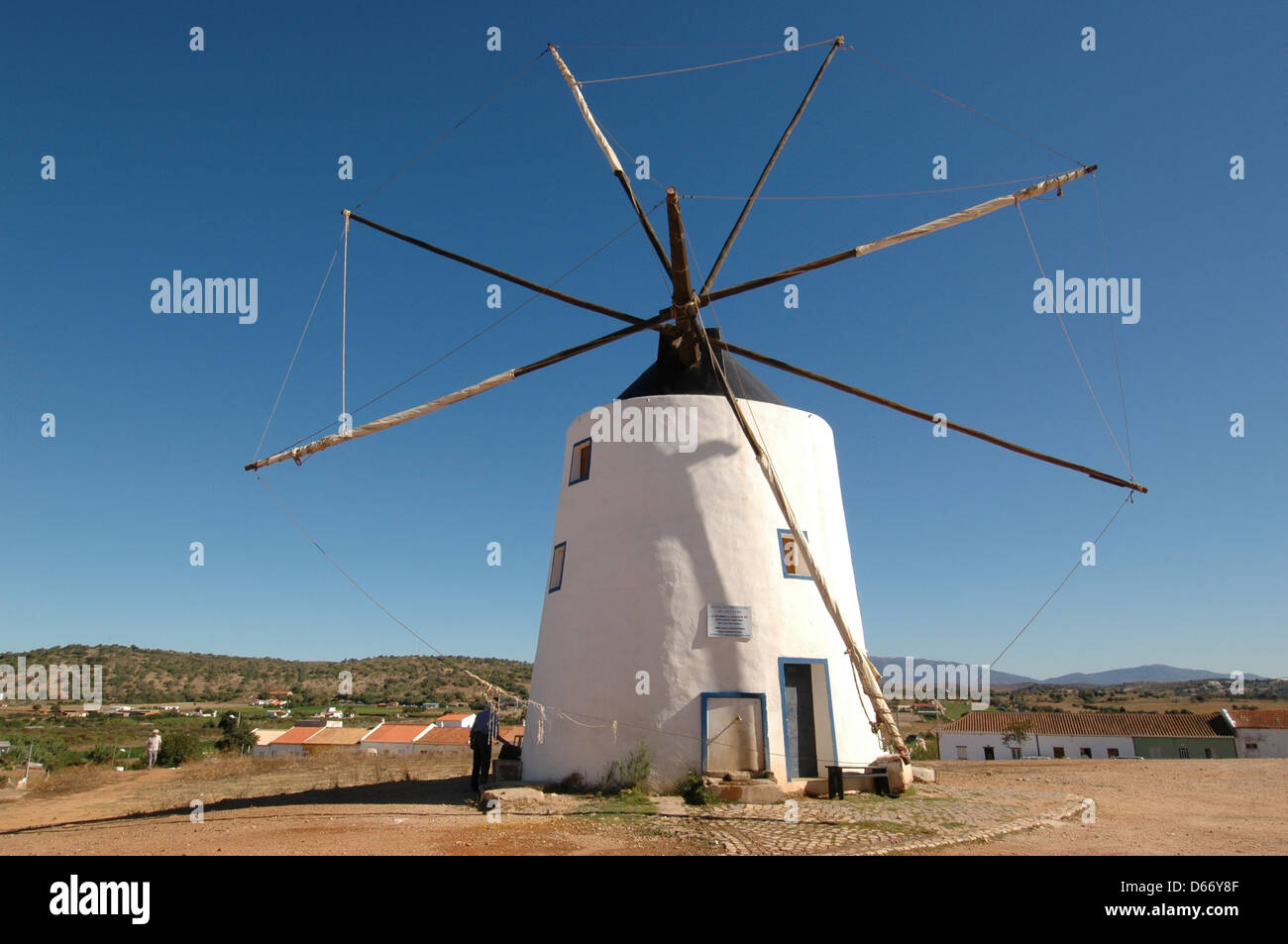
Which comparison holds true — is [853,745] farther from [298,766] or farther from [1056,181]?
[298,766]

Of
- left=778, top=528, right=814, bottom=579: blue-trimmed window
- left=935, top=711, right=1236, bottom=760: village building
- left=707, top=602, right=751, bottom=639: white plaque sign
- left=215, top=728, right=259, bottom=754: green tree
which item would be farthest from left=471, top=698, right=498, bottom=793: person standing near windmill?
left=935, top=711, right=1236, bottom=760: village building

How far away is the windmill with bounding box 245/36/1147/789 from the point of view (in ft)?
39.3

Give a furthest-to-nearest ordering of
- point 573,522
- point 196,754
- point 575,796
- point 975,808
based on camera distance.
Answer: point 196,754 → point 573,522 → point 575,796 → point 975,808

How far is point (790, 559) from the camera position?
1300 cm

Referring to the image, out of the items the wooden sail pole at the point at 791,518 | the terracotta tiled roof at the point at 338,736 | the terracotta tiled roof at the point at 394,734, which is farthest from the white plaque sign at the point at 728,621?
the terracotta tiled roof at the point at 338,736

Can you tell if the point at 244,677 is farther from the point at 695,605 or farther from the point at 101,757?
the point at 695,605

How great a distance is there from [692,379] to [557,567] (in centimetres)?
431

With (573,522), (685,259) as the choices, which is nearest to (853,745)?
(573,522)

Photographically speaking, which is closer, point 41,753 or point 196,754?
point 196,754

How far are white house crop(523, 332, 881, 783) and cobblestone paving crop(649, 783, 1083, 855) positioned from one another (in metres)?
1.41

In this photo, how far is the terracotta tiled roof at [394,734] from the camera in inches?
1650

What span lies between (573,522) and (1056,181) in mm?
9773

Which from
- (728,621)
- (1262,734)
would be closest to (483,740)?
(728,621)
